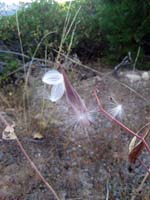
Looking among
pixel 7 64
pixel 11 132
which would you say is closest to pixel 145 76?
pixel 7 64

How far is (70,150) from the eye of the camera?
7.79 feet

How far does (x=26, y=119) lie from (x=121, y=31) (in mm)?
1263

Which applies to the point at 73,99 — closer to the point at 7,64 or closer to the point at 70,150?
the point at 70,150

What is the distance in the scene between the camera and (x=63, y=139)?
249cm

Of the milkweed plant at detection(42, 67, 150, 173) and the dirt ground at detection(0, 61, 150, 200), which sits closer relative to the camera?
the milkweed plant at detection(42, 67, 150, 173)

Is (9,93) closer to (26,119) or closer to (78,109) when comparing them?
(26,119)

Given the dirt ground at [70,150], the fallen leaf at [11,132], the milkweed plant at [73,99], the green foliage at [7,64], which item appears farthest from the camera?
the green foliage at [7,64]

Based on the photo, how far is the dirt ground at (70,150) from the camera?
2.07m

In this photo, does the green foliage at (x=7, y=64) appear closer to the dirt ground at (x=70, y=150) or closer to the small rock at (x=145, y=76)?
the dirt ground at (x=70, y=150)

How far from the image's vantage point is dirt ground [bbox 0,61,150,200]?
6.78 feet

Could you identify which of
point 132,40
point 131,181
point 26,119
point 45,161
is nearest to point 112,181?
point 131,181

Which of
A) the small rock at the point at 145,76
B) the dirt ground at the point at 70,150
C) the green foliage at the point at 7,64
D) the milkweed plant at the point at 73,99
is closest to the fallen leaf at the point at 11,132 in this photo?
the milkweed plant at the point at 73,99

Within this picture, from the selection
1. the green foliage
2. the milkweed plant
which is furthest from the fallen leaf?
the green foliage

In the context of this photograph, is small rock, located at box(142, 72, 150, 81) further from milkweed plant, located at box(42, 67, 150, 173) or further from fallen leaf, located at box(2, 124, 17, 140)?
milkweed plant, located at box(42, 67, 150, 173)
